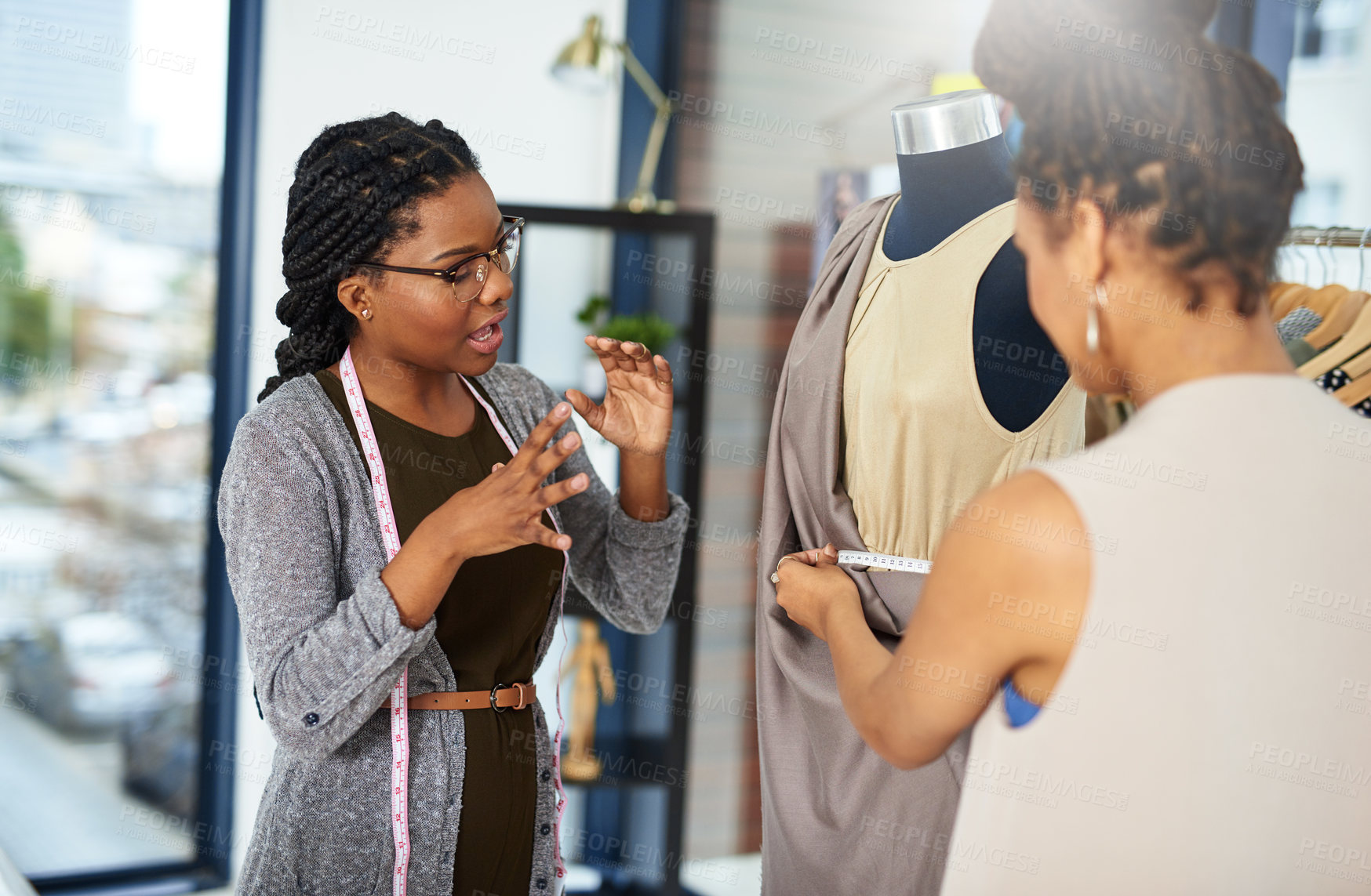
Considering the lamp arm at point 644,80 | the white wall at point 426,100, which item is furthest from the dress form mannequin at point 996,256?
the lamp arm at point 644,80

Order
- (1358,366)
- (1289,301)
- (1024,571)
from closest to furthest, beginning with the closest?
(1024,571), (1358,366), (1289,301)

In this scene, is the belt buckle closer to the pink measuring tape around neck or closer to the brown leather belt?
the brown leather belt

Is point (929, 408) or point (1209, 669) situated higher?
point (929, 408)

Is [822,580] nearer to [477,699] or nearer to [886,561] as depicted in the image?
[886,561]

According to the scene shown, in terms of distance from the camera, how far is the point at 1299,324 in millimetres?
1329

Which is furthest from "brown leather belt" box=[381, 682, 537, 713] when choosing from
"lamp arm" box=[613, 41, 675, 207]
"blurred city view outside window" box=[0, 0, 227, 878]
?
"blurred city view outside window" box=[0, 0, 227, 878]

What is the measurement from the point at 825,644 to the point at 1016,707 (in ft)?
1.53

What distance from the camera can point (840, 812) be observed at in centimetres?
123

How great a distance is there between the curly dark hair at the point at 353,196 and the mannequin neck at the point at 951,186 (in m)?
0.56

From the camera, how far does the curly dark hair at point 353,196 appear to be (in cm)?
127

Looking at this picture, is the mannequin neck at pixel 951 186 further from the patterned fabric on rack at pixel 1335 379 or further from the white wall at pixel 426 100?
the white wall at pixel 426 100


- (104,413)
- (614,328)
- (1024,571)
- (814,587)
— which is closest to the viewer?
(1024,571)

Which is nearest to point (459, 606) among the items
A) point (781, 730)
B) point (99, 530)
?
point (781, 730)

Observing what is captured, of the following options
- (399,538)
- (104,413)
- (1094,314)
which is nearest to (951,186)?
(1094,314)
